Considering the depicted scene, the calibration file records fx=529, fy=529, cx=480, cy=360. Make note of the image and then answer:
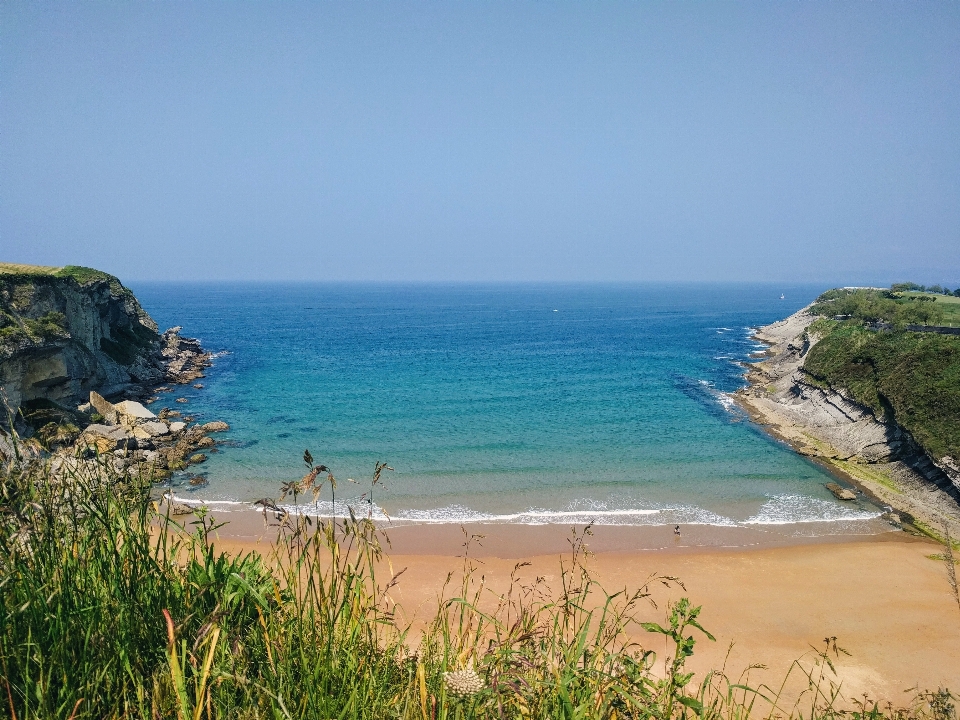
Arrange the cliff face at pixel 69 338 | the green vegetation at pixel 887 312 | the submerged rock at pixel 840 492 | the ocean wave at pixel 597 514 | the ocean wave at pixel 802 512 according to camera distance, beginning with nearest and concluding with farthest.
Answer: the ocean wave at pixel 597 514 → the ocean wave at pixel 802 512 → the submerged rock at pixel 840 492 → the cliff face at pixel 69 338 → the green vegetation at pixel 887 312

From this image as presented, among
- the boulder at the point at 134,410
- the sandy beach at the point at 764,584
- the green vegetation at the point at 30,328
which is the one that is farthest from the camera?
the boulder at the point at 134,410

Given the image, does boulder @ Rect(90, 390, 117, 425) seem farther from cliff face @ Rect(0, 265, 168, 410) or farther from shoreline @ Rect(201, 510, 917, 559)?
shoreline @ Rect(201, 510, 917, 559)

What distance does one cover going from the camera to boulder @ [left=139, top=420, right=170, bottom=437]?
2775cm

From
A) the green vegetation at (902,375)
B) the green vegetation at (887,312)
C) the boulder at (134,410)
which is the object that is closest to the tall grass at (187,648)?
the green vegetation at (902,375)

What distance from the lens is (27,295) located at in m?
28.5

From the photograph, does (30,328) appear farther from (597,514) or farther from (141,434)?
(597,514)

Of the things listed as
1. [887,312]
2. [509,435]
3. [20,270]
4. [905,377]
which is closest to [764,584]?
[509,435]

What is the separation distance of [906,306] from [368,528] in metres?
62.6

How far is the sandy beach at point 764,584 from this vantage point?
13.5m

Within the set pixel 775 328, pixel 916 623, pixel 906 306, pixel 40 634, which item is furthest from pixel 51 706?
pixel 775 328

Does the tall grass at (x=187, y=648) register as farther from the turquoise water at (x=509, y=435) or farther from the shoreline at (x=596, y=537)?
the shoreline at (x=596, y=537)

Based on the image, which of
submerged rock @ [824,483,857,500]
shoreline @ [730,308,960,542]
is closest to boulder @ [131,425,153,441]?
submerged rock @ [824,483,857,500]

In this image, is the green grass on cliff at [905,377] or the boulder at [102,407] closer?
the green grass on cliff at [905,377]

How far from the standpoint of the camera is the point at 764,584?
16953 millimetres
